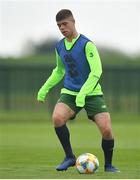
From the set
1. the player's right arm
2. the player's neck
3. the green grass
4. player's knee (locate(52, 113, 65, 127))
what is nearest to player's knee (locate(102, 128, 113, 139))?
the green grass

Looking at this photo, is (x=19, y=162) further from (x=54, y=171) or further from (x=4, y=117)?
(x=4, y=117)

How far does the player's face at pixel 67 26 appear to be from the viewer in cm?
1151

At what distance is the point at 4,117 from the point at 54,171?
22.4m

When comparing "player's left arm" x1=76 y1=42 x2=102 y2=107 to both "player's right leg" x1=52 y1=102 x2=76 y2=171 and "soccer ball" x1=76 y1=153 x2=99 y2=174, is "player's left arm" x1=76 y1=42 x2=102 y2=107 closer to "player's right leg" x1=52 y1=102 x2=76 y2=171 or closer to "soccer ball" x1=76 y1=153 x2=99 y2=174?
"player's right leg" x1=52 y1=102 x2=76 y2=171

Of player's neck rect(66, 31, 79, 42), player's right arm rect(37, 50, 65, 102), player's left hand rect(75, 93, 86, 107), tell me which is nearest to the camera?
player's left hand rect(75, 93, 86, 107)

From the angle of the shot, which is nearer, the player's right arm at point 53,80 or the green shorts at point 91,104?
the green shorts at point 91,104

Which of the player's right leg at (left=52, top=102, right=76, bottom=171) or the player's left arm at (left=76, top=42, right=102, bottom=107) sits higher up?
the player's left arm at (left=76, top=42, right=102, bottom=107)

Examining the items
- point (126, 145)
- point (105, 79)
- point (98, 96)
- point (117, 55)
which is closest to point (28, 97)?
point (105, 79)

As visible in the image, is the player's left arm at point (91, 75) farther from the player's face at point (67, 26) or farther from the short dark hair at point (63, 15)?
the short dark hair at point (63, 15)

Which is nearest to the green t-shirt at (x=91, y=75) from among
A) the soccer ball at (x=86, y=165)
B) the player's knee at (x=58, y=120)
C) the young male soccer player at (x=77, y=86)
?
the young male soccer player at (x=77, y=86)

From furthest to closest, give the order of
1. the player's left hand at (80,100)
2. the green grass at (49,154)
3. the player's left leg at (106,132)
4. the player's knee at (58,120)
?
1. the player's knee at (58,120)
2. the player's left leg at (106,132)
3. the player's left hand at (80,100)
4. the green grass at (49,154)

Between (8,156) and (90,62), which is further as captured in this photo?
(8,156)

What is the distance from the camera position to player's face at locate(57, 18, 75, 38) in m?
11.5

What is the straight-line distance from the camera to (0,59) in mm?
36719
